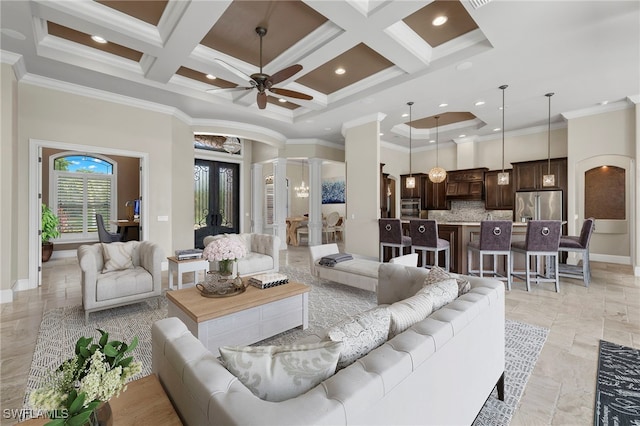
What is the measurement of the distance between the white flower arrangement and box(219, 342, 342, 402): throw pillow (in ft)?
1.04

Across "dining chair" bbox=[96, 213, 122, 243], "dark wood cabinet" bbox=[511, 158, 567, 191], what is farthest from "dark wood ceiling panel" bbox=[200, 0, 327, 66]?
"dark wood cabinet" bbox=[511, 158, 567, 191]

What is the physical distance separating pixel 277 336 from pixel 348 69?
13.4 feet

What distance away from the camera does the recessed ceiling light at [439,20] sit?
3.42m

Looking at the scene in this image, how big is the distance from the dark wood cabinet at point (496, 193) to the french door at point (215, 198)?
7.37 metres

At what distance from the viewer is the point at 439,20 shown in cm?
348

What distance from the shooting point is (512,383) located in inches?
85.5

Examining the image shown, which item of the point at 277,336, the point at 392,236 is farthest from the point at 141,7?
the point at 392,236

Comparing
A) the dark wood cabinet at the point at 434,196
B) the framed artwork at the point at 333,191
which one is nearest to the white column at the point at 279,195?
the framed artwork at the point at 333,191

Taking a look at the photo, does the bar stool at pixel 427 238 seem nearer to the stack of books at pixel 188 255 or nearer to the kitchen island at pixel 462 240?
the kitchen island at pixel 462 240

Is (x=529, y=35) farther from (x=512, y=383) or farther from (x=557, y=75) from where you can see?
(x=512, y=383)

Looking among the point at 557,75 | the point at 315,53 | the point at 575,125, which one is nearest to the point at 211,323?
the point at 315,53

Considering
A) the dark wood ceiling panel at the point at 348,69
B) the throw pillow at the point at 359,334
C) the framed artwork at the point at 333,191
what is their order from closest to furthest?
the throw pillow at the point at 359,334 < the dark wood ceiling panel at the point at 348,69 < the framed artwork at the point at 333,191

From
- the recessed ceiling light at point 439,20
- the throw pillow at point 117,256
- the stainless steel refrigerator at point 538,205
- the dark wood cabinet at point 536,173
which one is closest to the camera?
the recessed ceiling light at point 439,20

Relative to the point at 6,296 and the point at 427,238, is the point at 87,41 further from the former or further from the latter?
the point at 427,238
